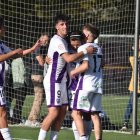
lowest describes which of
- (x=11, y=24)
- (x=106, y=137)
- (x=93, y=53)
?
(x=106, y=137)

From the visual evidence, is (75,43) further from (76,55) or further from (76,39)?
(76,55)

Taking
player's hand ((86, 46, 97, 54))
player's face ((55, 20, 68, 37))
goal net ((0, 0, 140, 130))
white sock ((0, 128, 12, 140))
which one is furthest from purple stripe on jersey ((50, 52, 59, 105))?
goal net ((0, 0, 140, 130))

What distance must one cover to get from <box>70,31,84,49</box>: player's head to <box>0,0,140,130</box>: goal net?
3.71 m

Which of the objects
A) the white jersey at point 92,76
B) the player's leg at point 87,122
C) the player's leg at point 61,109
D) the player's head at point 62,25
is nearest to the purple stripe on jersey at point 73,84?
the white jersey at point 92,76

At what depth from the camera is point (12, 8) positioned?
16.1m

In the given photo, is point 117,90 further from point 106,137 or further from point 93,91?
point 93,91

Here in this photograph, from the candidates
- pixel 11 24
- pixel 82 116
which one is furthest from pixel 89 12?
pixel 82 116

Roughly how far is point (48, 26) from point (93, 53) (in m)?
5.90

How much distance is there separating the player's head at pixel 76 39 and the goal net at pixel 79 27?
371cm

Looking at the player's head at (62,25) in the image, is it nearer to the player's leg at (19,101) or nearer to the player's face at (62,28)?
the player's face at (62,28)

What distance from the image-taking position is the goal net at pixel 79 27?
15625 millimetres

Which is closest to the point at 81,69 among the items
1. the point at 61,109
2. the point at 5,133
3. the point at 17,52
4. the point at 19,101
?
the point at 61,109

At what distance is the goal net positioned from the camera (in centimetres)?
1562

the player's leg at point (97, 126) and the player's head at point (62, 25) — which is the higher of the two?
the player's head at point (62, 25)
